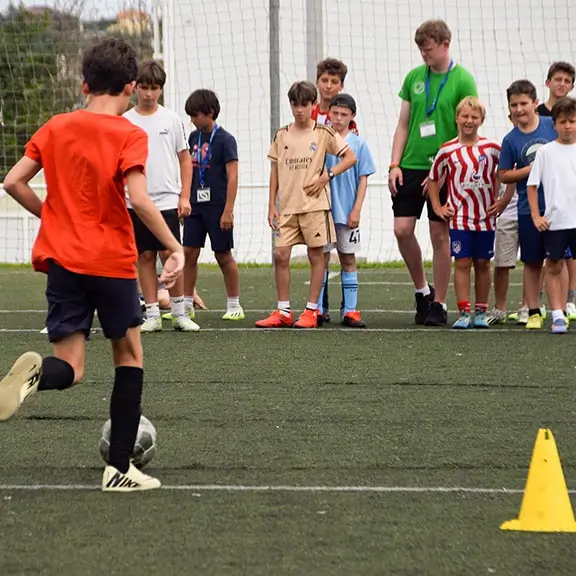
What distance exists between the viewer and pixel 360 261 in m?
18.0

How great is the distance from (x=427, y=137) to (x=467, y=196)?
22.5 inches

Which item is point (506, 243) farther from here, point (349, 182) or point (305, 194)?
point (305, 194)

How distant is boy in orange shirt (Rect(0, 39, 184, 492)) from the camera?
4.26 m

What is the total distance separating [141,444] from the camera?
4.58 metres

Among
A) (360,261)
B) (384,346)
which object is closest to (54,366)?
(384,346)

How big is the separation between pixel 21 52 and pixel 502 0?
706cm

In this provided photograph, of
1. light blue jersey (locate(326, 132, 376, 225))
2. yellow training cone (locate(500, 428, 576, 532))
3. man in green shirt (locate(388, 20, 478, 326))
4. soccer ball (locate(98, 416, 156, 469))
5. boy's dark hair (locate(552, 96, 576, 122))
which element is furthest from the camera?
light blue jersey (locate(326, 132, 376, 225))

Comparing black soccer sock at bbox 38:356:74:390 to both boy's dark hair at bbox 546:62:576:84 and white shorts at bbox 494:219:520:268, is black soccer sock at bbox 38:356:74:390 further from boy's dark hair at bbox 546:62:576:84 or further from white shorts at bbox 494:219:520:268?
boy's dark hair at bbox 546:62:576:84

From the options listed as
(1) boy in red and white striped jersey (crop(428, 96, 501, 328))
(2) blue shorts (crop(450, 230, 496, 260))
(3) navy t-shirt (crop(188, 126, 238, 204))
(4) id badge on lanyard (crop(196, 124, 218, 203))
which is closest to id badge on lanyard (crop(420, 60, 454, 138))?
(1) boy in red and white striped jersey (crop(428, 96, 501, 328))

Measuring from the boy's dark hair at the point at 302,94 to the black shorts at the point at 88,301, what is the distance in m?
4.78

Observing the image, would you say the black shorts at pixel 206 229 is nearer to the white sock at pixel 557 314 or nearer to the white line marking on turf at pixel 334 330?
the white line marking on turf at pixel 334 330

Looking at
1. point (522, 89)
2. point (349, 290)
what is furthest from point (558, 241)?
point (349, 290)

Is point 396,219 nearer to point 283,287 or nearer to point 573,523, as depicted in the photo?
point 283,287

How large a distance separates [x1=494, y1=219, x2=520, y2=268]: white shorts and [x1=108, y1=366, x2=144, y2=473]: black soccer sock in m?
5.66
